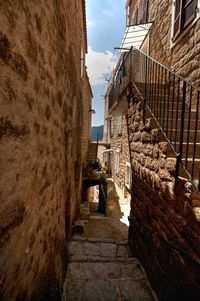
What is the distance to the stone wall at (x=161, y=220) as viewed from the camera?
2.19 meters

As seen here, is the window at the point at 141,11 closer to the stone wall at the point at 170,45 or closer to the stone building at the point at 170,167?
the stone wall at the point at 170,45

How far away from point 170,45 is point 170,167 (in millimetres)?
4591

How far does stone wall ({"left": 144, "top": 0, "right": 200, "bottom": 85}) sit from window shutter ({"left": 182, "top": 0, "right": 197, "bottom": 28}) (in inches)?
8.6

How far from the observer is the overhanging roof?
7246 millimetres

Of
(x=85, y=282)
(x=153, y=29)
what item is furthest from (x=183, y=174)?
(x=153, y=29)

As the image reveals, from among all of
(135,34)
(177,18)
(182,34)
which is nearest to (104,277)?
(182,34)

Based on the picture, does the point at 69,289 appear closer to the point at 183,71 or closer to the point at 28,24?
the point at 28,24

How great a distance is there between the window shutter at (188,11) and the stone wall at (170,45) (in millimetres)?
218

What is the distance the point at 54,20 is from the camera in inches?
94.8

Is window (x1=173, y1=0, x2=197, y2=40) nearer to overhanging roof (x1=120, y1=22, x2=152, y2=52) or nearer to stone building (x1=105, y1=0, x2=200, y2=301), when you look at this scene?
stone building (x1=105, y1=0, x2=200, y2=301)

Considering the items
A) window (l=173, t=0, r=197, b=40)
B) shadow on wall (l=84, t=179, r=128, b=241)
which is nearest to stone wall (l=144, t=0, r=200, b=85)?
window (l=173, t=0, r=197, b=40)

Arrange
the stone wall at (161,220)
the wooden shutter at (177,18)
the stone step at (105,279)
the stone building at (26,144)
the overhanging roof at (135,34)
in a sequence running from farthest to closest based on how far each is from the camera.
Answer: the overhanging roof at (135,34)
the wooden shutter at (177,18)
the stone step at (105,279)
the stone wall at (161,220)
the stone building at (26,144)

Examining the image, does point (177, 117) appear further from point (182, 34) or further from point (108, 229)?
point (108, 229)

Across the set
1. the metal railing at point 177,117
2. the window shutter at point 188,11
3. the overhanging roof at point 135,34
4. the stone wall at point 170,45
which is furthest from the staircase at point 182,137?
the overhanging roof at point 135,34
